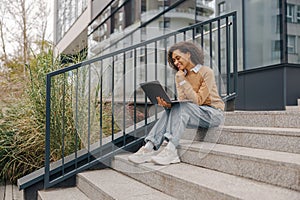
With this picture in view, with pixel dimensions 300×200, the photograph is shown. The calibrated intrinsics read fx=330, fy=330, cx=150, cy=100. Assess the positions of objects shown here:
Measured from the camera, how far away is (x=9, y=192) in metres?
2.96

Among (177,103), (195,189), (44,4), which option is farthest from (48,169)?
(44,4)

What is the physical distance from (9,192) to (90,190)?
1077 millimetres

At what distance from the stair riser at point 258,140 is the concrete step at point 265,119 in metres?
0.25

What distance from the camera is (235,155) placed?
1.82 metres

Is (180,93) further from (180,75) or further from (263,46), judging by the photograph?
(263,46)

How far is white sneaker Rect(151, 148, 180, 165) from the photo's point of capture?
2.05 metres

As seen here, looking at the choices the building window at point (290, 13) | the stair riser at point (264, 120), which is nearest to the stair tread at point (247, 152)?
the stair riser at point (264, 120)

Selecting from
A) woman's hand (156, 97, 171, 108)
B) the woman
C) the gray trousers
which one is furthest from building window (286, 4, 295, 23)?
woman's hand (156, 97, 171, 108)

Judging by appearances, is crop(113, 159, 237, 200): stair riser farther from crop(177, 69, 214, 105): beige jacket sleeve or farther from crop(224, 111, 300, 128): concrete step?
crop(224, 111, 300, 128): concrete step

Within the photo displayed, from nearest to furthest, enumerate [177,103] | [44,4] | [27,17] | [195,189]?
1. [195,189]
2. [177,103]
3. [27,17]
4. [44,4]

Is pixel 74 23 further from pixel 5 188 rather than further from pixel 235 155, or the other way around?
pixel 235 155

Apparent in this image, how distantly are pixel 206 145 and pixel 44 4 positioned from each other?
9.11m

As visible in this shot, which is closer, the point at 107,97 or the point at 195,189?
the point at 195,189

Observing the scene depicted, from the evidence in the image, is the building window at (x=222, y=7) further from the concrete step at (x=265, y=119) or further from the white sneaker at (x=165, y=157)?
the white sneaker at (x=165, y=157)
